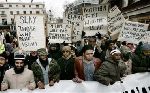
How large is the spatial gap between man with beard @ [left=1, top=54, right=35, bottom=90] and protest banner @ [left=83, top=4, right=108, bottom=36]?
13.5 ft

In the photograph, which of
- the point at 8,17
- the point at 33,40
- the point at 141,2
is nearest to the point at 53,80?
the point at 33,40

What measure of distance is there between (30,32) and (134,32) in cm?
285

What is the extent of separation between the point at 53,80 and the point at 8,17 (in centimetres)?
11031

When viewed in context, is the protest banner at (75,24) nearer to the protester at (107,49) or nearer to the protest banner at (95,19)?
the protest banner at (95,19)

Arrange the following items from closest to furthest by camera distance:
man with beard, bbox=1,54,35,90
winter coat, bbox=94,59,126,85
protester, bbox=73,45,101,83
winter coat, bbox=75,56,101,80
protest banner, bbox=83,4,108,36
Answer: man with beard, bbox=1,54,35,90
winter coat, bbox=94,59,126,85
protester, bbox=73,45,101,83
winter coat, bbox=75,56,101,80
protest banner, bbox=83,4,108,36

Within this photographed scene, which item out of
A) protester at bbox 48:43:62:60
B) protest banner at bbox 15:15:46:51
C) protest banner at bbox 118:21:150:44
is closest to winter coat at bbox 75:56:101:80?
protest banner at bbox 15:15:46:51

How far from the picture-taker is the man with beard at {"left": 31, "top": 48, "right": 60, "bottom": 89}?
19.4 feet

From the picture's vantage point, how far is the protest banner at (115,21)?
880cm

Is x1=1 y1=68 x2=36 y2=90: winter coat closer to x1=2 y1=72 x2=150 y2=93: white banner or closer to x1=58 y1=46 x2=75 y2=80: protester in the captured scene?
x1=2 y1=72 x2=150 y2=93: white banner

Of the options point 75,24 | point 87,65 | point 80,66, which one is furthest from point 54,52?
point 87,65

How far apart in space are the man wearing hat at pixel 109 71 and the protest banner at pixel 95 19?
144 inches

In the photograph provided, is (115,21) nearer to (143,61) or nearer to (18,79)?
(143,61)

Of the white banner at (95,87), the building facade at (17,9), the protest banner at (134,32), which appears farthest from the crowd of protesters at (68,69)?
the building facade at (17,9)

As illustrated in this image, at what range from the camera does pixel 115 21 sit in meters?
9.00
